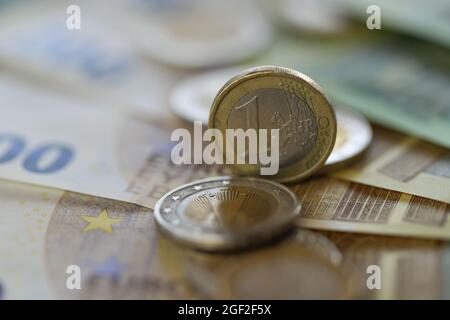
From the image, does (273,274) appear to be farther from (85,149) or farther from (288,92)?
(85,149)

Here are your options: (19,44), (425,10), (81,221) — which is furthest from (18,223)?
(425,10)

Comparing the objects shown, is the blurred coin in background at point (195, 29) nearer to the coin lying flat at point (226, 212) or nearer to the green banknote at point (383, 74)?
the green banknote at point (383, 74)

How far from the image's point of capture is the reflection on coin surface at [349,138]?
111 cm

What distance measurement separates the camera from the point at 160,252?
0.94 m

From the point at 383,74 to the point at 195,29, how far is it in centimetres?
57

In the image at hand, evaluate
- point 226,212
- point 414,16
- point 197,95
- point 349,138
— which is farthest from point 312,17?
point 226,212

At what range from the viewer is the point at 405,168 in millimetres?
1144

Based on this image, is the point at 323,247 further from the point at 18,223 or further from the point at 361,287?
the point at 18,223

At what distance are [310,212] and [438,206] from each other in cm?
20

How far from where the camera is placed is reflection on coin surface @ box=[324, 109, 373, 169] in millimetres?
1114

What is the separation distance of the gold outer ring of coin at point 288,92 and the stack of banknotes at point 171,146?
0.14 feet

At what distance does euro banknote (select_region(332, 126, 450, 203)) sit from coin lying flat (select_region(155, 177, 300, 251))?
7.1 inches

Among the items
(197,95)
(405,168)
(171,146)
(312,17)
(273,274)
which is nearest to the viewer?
(273,274)

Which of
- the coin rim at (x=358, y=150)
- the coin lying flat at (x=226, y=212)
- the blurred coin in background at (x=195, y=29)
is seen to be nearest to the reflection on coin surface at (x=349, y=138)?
the coin rim at (x=358, y=150)
